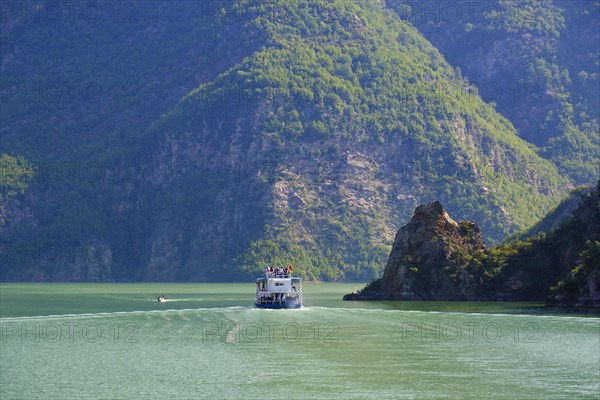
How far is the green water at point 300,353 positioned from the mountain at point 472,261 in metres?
24.9

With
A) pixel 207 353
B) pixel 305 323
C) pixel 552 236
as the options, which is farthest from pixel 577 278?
pixel 207 353

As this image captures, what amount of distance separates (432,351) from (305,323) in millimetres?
29846

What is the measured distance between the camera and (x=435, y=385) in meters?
91.9

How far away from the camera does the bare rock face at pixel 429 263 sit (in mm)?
190625

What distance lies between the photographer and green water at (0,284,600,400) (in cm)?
9056

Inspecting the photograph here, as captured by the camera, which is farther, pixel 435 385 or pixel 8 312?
pixel 8 312

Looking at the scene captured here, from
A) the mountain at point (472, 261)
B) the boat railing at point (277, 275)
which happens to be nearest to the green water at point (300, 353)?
the boat railing at point (277, 275)

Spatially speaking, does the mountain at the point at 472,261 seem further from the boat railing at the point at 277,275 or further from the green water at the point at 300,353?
the boat railing at the point at 277,275

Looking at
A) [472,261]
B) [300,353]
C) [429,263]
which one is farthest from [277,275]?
[300,353]

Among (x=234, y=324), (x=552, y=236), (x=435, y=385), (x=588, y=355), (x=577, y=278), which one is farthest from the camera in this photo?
(x=552, y=236)

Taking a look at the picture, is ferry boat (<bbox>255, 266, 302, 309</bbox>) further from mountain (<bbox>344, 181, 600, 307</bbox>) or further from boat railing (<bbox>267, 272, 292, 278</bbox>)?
mountain (<bbox>344, 181, 600, 307</bbox>)

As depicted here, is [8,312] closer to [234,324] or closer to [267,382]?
[234,324]

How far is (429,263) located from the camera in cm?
19238

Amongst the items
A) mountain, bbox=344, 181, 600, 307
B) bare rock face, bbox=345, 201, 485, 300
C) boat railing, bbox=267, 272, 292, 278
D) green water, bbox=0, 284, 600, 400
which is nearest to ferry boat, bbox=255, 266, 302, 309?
boat railing, bbox=267, 272, 292, 278
